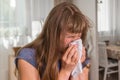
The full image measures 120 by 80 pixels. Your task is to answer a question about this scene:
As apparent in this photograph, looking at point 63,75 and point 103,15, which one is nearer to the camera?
point 63,75

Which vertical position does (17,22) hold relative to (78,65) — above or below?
above

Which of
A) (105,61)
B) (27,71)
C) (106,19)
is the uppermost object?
(106,19)

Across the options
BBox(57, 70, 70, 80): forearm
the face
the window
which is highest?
the window

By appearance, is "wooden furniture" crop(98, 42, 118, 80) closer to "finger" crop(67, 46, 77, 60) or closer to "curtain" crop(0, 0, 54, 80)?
"curtain" crop(0, 0, 54, 80)

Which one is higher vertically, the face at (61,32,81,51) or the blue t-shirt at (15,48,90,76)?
the face at (61,32,81,51)

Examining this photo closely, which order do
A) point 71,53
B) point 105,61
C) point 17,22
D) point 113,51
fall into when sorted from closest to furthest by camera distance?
1. point 71,53
2. point 113,51
3. point 105,61
4. point 17,22

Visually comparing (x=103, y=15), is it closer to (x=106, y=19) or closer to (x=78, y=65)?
(x=106, y=19)

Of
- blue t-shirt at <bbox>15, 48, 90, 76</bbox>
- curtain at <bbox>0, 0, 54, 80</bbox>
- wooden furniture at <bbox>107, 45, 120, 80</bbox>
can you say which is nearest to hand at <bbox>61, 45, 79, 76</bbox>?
blue t-shirt at <bbox>15, 48, 90, 76</bbox>

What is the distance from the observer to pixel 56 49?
1078mm

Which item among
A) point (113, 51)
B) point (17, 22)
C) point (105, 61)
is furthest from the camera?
point (17, 22)

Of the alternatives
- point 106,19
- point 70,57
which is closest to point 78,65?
point 70,57

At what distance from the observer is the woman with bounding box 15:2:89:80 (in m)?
1.04

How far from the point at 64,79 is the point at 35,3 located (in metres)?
2.28

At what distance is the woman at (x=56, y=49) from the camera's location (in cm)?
104
